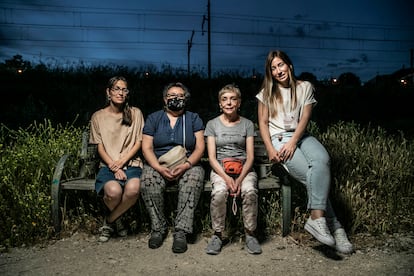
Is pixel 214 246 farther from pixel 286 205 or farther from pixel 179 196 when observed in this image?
pixel 286 205

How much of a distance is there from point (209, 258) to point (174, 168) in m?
0.91

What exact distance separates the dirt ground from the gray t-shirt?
871 millimetres

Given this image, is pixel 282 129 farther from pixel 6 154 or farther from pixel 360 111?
pixel 360 111

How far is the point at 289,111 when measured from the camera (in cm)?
393

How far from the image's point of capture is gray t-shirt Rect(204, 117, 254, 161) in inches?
153

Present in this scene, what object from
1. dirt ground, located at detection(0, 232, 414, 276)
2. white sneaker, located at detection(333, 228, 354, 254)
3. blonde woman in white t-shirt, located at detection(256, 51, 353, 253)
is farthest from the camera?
blonde woman in white t-shirt, located at detection(256, 51, 353, 253)

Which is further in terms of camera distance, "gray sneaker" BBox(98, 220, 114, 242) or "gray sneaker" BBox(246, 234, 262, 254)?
"gray sneaker" BBox(98, 220, 114, 242)

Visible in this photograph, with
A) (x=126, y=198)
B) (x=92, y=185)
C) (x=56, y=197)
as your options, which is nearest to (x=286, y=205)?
(x=126, y=198)

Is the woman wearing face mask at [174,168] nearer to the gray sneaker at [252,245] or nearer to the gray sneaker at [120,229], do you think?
the gray sneaker at [120,229]

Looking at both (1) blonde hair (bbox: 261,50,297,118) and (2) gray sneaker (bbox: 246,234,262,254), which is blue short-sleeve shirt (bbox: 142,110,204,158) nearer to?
(1) blonde hair (bbox: 261,50,297,118)

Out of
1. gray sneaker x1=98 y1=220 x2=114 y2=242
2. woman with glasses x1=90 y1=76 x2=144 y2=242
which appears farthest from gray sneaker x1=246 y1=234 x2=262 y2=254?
gray sneaker x1=98 y1=220 x2=114 y2=242

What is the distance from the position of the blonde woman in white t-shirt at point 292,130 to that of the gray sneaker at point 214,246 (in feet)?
2.98

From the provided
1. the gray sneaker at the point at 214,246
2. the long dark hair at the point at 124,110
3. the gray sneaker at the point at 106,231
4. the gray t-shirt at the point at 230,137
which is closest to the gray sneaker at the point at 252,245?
the gray sneaker at the point at 214,246

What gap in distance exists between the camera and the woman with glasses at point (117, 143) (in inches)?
150
